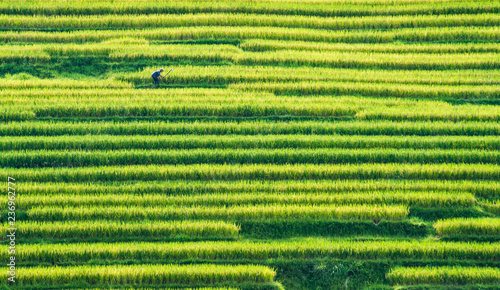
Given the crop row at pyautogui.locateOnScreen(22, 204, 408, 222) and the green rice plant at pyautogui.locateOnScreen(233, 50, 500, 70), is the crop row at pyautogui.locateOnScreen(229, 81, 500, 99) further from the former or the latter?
the crop row at pyautogui.locateOnScreen(22, 204, 408, 222)

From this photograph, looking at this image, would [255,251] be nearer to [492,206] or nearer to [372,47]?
[492,206]

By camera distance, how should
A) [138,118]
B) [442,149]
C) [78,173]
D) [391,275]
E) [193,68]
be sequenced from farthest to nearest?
1. [193,68]
2. [138,118]
3. [442,149]
4. [78,173]
5. [391,275]

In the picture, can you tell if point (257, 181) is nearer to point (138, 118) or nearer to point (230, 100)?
point (230, 100)

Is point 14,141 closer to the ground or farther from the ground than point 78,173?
farther from the ground

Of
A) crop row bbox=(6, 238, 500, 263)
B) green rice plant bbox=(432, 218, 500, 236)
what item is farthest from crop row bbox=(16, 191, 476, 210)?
crop row bbox=(6, 238, 500, 263)

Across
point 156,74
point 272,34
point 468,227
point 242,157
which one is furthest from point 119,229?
point 272,34

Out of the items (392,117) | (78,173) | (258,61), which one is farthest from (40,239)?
(392,117)

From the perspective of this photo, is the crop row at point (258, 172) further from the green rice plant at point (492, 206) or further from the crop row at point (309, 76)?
the crop row at point (309, 76)
